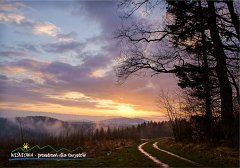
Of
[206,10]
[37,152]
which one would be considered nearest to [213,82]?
[206,10]

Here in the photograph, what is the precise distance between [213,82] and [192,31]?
8.78 metres

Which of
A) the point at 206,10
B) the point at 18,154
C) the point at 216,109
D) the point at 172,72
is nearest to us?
the point at 18,154

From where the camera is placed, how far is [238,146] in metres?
19.8

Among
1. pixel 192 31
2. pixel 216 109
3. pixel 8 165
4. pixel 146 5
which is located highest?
pixel 146 5

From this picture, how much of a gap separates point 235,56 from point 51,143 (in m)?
15.2

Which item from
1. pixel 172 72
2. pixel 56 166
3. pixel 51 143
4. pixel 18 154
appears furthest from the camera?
pixel 51 143

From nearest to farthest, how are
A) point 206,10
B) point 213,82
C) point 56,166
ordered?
1. point 56,166
2. point 206,10
3. point 213,82

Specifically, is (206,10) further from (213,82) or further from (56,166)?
(56,166)

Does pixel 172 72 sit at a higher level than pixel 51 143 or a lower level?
higher

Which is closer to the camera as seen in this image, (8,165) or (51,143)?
(8,165)

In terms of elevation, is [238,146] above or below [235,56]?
below

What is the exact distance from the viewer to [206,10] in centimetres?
2108

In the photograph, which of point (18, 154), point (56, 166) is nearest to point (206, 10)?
point (56, 166)

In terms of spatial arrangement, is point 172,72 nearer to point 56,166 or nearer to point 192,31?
point 192,31
